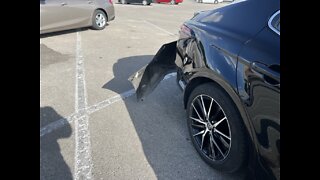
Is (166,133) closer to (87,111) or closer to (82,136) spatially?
(82,136)

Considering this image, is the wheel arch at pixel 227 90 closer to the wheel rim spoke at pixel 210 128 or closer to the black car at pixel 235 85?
the black car at pixel 235 85

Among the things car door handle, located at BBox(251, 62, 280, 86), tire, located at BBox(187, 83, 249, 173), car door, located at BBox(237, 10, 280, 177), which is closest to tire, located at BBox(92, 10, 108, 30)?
tire, located at BBox(187, 83, 249, 173)

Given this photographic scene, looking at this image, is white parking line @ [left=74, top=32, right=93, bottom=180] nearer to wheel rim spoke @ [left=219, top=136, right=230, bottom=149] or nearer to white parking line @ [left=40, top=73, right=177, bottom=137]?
white parking line @ [left=40, top=73, right=177, bottom=137]

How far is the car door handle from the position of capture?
6.14 ft

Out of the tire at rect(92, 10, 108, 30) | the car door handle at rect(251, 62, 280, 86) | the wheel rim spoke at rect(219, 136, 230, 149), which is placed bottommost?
the wheel rim spoke at rect(219, 136, 230, 149)

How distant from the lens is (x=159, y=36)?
857 cm

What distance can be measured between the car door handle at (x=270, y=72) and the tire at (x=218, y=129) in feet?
1.48

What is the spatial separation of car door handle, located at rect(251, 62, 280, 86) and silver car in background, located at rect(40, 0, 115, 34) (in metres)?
6.96

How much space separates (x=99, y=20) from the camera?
9078 millimetres

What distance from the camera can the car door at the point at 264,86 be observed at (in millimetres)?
1895

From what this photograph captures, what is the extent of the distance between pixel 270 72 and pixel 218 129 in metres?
0.84

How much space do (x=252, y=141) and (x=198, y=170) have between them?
0.75 meters
